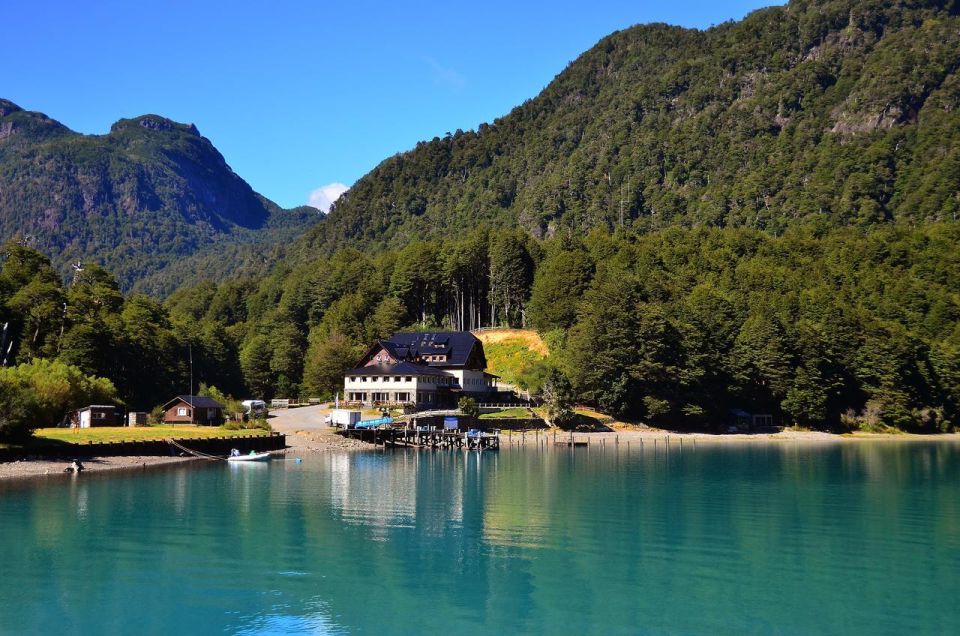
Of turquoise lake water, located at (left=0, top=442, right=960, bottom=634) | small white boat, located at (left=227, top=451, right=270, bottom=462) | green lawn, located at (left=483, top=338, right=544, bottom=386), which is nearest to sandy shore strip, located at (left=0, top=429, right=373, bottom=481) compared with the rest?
turquoise lake water, located at (left=0, top=442, right=960, bottom=634)

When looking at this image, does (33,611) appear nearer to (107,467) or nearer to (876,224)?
(107,467)

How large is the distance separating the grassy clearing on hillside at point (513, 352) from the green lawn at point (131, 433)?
4402 centimetres

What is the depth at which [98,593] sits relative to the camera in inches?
1089

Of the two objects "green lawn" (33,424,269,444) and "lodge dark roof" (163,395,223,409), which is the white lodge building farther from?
"green lawn" (33,424,269,444)

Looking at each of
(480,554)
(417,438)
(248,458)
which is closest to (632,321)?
(417,438)

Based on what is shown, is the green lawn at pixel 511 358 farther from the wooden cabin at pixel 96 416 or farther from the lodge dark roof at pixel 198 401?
the wooden cabin at pixel 96 416

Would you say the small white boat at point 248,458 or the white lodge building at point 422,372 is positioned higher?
the white lodge building at point 422,372

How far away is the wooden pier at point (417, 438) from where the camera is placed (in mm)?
90375

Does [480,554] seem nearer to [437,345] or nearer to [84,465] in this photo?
[84,465]

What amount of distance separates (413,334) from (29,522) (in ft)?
274

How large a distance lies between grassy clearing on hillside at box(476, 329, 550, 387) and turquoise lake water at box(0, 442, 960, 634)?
59016 millimetres

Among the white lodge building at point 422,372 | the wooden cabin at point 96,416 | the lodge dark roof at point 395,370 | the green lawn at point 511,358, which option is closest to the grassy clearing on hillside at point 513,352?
the green lawn at point 511,358

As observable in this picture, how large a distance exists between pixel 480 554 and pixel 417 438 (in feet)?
192

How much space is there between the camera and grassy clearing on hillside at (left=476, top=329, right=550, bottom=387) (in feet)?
395
